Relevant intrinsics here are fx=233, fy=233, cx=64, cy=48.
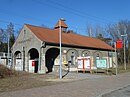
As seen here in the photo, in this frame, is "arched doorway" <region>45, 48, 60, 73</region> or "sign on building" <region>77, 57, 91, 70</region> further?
"arched doorway" <region>45, 48, 60, 73</region>

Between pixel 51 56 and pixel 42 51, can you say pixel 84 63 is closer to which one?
pixel 42 51

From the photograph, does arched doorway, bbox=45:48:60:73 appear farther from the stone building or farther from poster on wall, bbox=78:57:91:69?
poster on wall, bbox=78:57:91:69

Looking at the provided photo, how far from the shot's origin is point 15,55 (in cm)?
4391

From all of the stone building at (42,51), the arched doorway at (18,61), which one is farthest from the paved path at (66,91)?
the arched doorway at (18,61)

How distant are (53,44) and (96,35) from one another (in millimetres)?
43539

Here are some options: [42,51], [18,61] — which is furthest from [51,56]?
[18,61]

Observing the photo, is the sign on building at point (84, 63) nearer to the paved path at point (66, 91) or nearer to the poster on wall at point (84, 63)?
the poster on wall at point (84, 63)

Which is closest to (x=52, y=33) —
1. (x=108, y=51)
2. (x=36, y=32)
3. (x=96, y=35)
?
Result: (x=36, y=32)

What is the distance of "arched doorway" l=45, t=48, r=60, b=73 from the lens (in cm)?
3866

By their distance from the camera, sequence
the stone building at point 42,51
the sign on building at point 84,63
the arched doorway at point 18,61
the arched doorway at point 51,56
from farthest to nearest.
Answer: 1. the arched doorway at point 18,61
2. the arched doorway at point 51,56
3. the stone building at point 42,51
4. the sign on building at point 84,63

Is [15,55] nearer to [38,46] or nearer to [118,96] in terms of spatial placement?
[38,46]

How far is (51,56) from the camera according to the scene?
39.4 m

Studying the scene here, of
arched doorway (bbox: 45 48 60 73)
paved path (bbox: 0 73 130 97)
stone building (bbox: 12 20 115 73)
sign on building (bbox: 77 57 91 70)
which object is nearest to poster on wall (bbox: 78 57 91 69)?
sign on building (bbox: 77 57 91 70)

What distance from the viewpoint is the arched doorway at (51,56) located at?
127 ft
